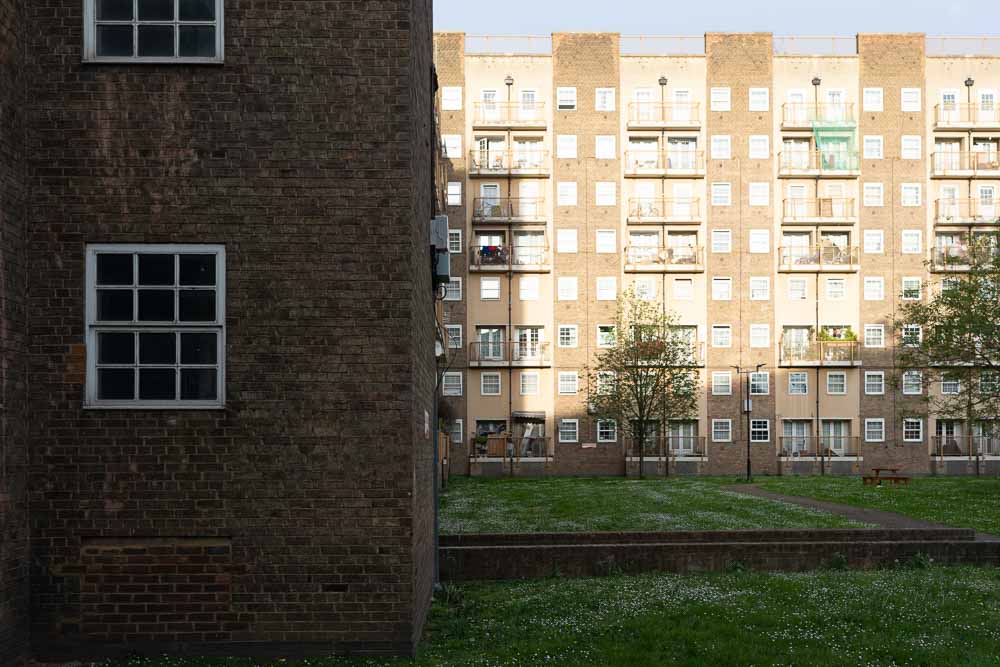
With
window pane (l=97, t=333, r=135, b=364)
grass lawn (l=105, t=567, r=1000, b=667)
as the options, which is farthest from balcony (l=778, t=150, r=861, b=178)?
window pane (l=97, t=333, r=135, b=364)

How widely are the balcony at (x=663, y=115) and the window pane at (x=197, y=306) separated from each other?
53.8 m

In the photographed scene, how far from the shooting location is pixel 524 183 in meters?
61.9

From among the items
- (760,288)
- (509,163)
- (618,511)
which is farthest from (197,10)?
→ (760,288)

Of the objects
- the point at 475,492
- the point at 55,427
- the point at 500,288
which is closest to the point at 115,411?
the point at 55,427

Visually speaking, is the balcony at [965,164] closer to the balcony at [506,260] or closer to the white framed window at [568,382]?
the balcony at [506,260]

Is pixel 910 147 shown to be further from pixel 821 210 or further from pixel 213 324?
pixel 213 324

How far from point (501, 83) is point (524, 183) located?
6127mm

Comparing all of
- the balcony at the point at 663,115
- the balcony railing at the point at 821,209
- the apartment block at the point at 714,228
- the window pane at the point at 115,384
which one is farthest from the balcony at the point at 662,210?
the window pane at the point at 115,384

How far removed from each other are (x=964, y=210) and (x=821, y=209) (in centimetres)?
871

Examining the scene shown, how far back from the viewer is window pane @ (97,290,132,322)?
977 cm

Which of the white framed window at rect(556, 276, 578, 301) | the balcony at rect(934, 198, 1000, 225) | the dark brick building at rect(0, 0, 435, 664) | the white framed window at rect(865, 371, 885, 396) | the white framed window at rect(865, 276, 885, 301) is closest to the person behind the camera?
the dark brick building at rect(0, 0, 435, 664)

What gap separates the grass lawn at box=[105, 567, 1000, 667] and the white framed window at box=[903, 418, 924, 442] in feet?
166

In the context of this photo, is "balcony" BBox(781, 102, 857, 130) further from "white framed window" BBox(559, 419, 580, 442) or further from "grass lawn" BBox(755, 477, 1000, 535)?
"grass lawn" BBox(755, 477, 1000, 535)

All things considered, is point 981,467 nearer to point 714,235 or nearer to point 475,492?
point 714,235
